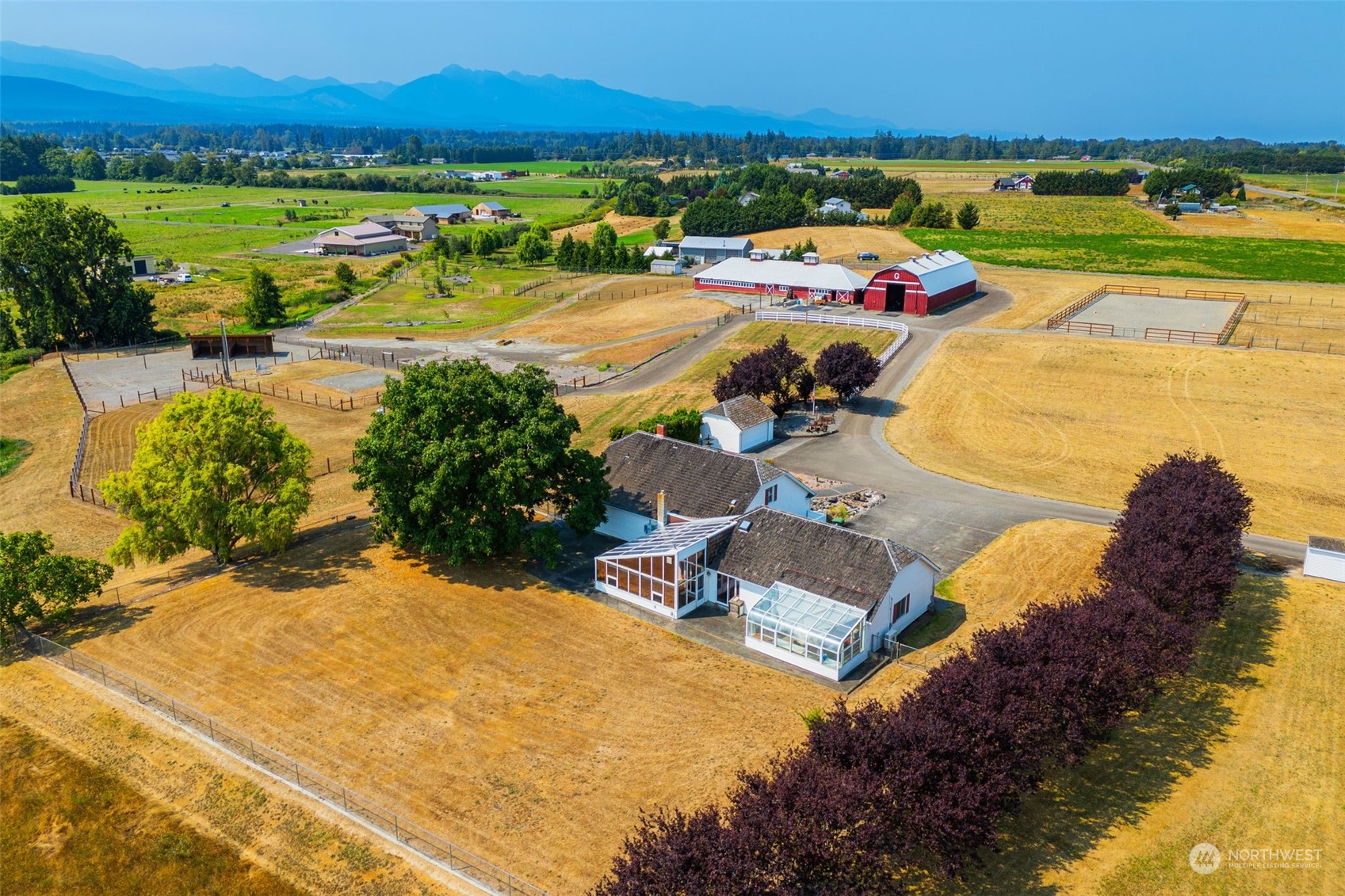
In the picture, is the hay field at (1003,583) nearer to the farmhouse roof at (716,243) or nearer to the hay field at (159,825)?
the hay field at (159,825)

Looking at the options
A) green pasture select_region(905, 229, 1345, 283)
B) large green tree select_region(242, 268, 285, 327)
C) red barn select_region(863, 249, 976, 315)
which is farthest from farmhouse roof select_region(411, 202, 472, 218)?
red barn select_region(863, 249, 976, 315)

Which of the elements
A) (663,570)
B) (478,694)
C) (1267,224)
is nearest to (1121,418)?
(663,570)

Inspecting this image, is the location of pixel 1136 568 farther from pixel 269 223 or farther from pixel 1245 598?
pixel 269 223

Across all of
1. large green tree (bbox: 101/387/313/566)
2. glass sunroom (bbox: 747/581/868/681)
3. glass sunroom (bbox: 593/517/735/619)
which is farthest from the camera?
large green tree (bbox: 101/387/313/566)

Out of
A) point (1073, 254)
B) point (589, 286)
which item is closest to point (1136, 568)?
point (589, 286)

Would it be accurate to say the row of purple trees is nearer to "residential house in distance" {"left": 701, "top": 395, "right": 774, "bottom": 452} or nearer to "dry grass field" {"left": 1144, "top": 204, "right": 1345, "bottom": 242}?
"residential house in distance" {"left": 701, "top": 395, "right": 774, "bottom": 452}

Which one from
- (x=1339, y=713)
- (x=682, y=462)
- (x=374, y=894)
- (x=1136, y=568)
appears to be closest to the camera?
(x=374, y=894)

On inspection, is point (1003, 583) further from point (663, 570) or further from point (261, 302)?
point (261, 302)

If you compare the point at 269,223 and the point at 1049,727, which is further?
the point at 269,223
